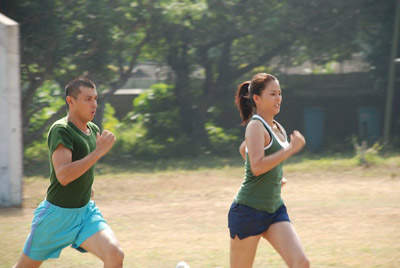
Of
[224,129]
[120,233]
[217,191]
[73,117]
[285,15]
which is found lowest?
[224,129]

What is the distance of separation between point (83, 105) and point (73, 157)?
1.28ft

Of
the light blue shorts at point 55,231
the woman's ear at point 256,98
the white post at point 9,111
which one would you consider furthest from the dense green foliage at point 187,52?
the woman's ear at point 256,98

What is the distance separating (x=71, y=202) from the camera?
14.5ft

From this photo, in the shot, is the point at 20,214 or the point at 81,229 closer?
the point at 81,229

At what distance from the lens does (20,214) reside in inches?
355

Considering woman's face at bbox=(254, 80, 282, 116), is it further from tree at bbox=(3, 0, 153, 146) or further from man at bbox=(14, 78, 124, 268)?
tree at bbox=(3, 0, 153, 146)

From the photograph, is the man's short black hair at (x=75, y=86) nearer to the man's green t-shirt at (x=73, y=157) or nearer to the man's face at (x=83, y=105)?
the man's face at (x=83, y=105)

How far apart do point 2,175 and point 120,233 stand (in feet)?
8.51

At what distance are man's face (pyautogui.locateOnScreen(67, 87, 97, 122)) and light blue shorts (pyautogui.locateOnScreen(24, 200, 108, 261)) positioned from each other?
26.6 inches

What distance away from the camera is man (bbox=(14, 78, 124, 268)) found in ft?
13.9

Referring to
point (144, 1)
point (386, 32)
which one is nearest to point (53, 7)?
point (144, 1)

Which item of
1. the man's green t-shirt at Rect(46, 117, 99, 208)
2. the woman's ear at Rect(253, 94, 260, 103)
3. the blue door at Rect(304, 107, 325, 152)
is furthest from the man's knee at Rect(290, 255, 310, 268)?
the blue door at Rect(304, 107, 325, 152)

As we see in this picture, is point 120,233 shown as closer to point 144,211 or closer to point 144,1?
point 144,211

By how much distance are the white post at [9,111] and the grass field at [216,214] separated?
0.48 meters
